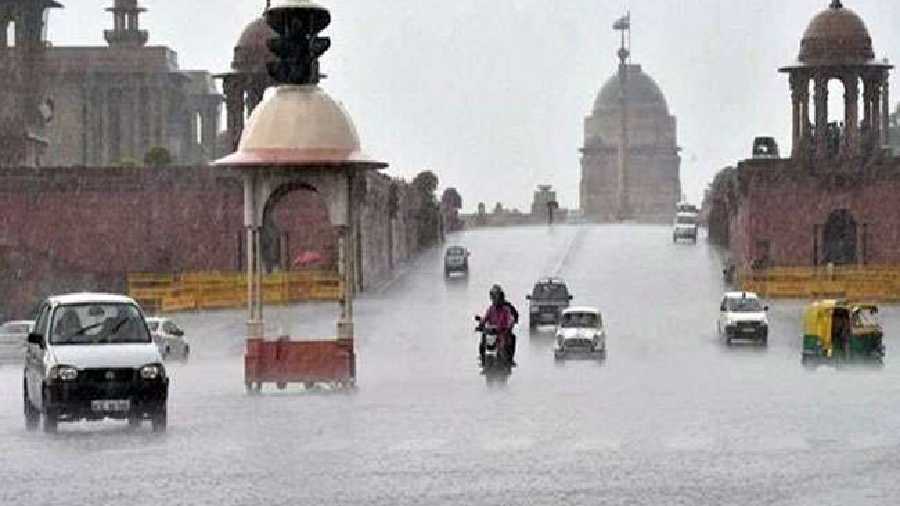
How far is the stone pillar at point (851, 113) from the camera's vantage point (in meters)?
89.3

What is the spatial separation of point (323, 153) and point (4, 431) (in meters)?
8.52

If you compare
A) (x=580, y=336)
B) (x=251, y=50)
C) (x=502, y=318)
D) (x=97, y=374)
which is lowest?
(x=580, y=336)

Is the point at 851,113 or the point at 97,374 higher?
the point at 851,113

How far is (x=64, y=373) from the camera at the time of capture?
25031 mm

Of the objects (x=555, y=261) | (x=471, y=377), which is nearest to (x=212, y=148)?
(x=555, y=261)

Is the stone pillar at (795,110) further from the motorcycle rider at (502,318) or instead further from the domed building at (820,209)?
the motorcycle rider at (502,318)

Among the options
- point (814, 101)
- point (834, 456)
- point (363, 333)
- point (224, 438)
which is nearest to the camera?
point (834, 456)

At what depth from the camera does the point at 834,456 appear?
70.4 ft

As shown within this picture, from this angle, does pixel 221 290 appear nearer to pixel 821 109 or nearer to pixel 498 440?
pixel 821 109

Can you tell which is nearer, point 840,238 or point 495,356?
point 495,356

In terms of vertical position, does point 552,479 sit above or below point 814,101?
below

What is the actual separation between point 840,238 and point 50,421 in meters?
62.7

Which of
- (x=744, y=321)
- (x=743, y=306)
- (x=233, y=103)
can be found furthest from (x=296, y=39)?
(x=233, y=103)

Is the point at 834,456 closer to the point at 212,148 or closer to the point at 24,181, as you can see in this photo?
the point at 24,181
